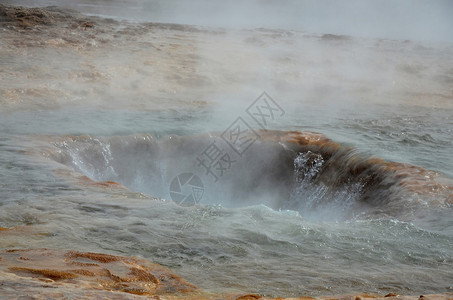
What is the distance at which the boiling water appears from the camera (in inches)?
116

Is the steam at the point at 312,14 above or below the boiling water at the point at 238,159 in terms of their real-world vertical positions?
above

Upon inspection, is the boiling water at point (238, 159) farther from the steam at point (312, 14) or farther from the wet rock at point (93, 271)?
the steam at point (312, 14)

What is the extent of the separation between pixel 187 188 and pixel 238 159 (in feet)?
2.09

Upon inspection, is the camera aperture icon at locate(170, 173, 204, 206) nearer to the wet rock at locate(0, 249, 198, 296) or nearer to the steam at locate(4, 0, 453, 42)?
the wet rock at locate(0, 249, 198, 296)

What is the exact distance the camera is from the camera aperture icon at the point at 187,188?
229 inches

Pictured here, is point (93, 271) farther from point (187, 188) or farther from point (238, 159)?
point (187, 188)

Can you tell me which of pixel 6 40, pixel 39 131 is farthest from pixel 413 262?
pixel 6 40

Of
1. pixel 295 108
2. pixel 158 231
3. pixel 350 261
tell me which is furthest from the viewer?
pixel 295 108

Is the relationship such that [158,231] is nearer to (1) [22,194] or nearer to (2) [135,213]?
(2) [135,213]

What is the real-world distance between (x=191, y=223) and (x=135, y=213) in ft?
1.14

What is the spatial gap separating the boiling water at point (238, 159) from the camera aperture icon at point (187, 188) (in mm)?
76

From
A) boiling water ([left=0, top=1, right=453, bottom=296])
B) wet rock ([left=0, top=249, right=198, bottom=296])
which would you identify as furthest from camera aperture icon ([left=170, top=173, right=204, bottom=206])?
wet rock ([left=0, top=249, right=198, bottom=296])

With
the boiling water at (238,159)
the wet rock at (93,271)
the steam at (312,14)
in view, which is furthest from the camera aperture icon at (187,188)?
the steam at (312,14)

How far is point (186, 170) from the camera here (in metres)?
5.83
